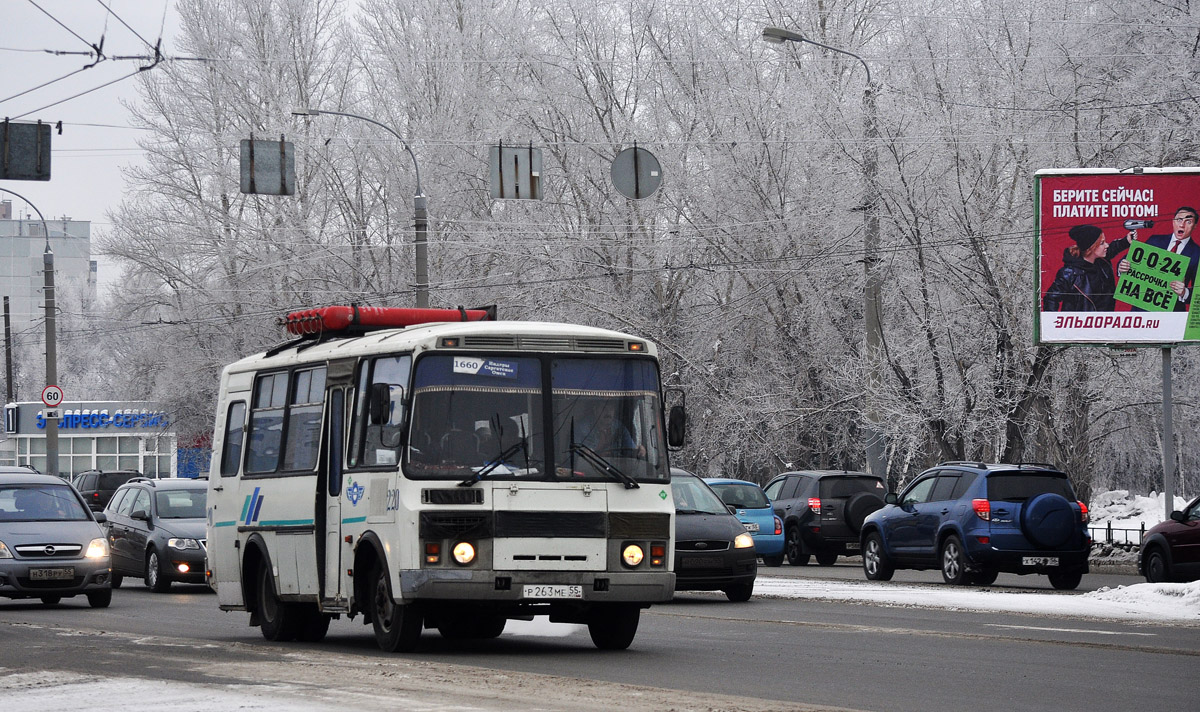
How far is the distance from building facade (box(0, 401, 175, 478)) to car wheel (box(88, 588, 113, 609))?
63.0m

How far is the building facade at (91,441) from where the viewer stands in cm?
8350

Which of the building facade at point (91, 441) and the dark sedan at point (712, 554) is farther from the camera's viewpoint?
the building facade at point (91, 441)

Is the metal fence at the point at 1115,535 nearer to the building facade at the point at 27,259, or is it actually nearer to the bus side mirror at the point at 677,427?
the bus side mirror at the point at 677,427

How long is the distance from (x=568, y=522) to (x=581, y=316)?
29.5 meters

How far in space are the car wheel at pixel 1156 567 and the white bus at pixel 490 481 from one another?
38.3 feet

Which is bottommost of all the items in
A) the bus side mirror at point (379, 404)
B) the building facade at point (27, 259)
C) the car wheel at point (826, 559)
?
the car wheel at point (826, 559)

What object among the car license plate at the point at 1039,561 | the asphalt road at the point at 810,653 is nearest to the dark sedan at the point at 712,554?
the asphalt road at the point at 810,653

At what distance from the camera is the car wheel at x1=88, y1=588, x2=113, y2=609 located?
20.7 metres

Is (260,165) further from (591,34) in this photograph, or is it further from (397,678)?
(397,678)

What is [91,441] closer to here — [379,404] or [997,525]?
[997,525]

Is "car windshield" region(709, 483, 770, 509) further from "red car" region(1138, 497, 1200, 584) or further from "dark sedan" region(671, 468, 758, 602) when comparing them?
"dark sedan" region(671, 468, 758, 602)

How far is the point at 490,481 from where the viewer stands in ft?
43.4

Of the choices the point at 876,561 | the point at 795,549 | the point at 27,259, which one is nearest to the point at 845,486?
the point at 795,549

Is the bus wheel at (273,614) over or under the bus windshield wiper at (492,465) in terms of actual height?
under
